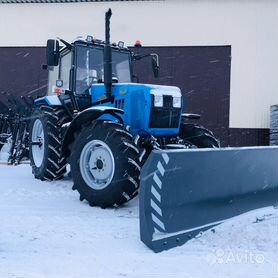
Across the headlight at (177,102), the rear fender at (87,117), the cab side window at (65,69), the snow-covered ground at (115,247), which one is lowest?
the snow-covered ground at (115,247)

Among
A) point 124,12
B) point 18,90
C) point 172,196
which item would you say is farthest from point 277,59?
point 172,196

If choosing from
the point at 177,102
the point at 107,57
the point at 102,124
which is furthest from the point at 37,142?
the point at 177,102

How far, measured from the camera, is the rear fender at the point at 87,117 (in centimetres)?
486

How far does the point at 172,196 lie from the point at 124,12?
11.4m

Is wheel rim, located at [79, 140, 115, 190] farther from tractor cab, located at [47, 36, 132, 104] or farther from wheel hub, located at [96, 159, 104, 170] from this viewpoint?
tractor cab, located at [47, 36, 132, 104]

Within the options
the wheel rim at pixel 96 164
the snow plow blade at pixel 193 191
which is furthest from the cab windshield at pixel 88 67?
the snow plow blade at pixel 193 191

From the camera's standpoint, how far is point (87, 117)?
16.6 ft

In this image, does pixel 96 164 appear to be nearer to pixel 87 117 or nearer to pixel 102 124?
pixel 102 124

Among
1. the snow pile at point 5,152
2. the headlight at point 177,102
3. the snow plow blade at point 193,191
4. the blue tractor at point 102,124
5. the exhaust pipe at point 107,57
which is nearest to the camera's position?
the snow plow blade at point 193,191

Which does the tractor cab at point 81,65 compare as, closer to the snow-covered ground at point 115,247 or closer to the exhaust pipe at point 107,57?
the exhaust pipe at point 107,57

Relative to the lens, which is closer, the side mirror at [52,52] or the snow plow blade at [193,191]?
the snow plow blade at [193,191]

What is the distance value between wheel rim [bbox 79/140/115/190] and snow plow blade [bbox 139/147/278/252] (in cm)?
131

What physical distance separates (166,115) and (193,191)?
6.73ft

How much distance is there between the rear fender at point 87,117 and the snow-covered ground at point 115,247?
1.15 metres
